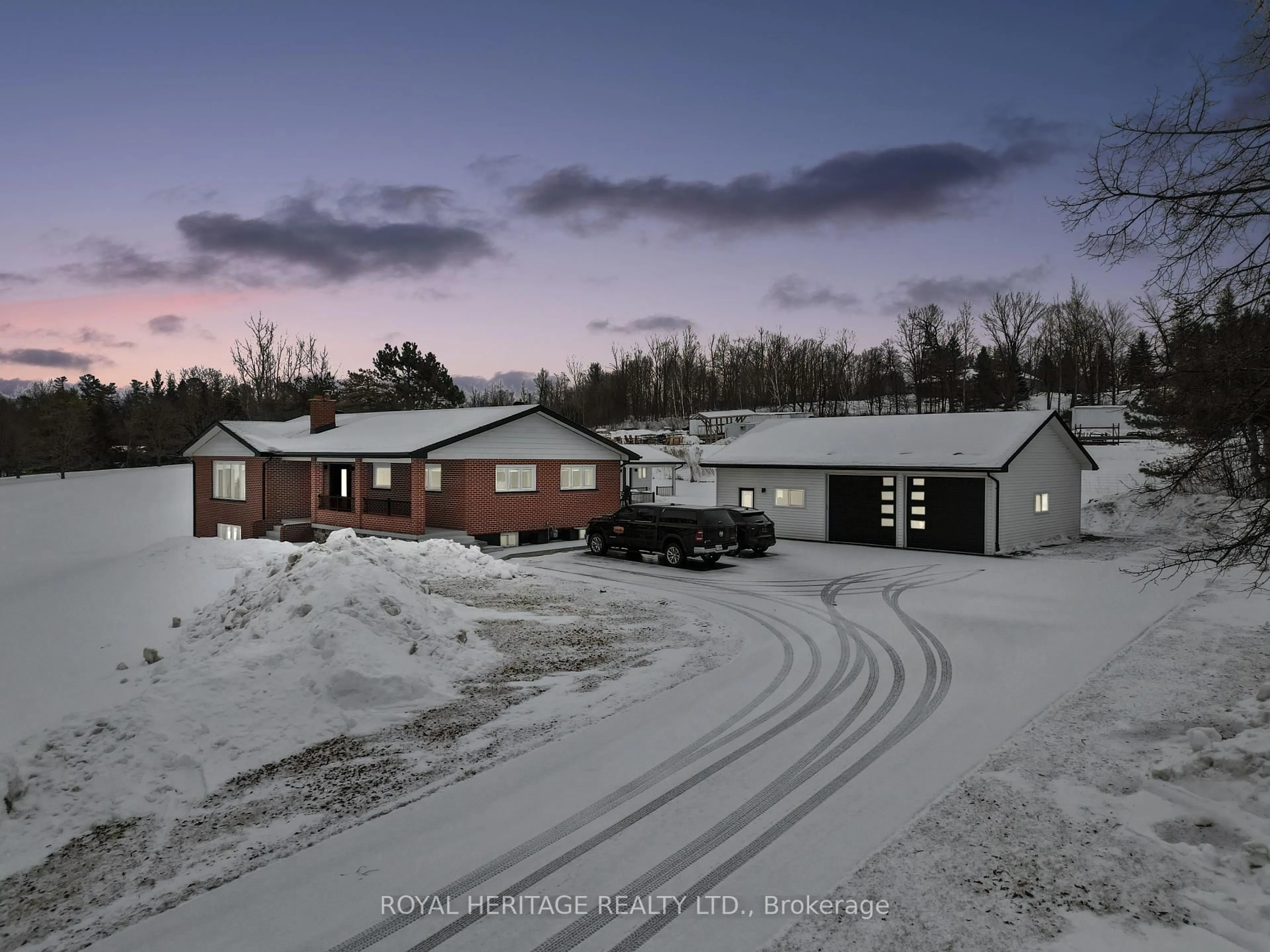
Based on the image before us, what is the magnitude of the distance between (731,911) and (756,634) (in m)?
8.48

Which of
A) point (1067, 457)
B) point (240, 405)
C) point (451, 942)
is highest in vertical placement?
point (240, 405)

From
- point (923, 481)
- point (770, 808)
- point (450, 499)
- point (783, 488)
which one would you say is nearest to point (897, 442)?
point (923, 481)

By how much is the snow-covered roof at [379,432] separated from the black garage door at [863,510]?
909cm

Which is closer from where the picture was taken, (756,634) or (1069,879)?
(1069,879)

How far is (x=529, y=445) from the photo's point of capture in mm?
28141

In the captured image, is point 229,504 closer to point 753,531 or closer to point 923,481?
point 753,531

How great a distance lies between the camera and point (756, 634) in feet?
44.0

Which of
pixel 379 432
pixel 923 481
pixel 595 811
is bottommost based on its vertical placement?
pixel 595 811

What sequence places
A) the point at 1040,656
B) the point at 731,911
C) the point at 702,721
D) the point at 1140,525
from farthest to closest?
the point at 1140,525, the point at 1040,656, the point at 702,721, the point at 731,911

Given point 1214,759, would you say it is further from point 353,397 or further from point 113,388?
point 113,388

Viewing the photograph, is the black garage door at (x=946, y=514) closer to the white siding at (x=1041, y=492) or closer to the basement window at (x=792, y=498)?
the white siding at (x=1041, y=492)

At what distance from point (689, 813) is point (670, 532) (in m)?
15.9

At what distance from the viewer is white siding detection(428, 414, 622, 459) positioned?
85.7 feet

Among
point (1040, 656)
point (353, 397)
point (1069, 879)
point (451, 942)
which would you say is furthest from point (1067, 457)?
point (353, 397)
